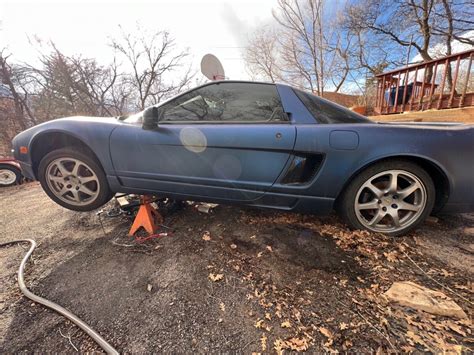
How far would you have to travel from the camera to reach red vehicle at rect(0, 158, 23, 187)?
230 inches

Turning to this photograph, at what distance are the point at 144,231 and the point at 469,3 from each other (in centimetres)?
1749

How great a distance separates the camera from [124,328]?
1.16 metres

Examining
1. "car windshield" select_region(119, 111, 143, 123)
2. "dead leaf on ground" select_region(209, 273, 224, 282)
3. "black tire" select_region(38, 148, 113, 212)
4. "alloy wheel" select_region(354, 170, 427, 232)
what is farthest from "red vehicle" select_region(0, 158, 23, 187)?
"alloy wheel" select_region(354, 170, 427, 232)

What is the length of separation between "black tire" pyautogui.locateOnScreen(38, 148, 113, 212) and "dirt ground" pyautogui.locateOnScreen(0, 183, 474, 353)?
0.30 meters

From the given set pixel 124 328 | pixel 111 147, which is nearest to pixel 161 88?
pixel 111 147

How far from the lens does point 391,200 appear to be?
1.78 meters

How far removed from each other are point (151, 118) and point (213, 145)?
63 centimetres

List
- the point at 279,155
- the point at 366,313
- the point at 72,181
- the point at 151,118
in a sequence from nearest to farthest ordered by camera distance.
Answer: the point at 366,313 → the point at 279,155 → the point at 151,118 → the point at 72,181

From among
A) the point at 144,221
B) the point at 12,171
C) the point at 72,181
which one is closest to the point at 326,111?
the point at 144,221

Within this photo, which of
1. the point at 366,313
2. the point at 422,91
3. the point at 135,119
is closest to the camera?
the point at 366,313

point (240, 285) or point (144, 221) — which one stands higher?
point (144, 221)

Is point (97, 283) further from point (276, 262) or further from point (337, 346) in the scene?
point (337, 346)

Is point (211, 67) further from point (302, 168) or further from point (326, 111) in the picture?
point (302, 168)

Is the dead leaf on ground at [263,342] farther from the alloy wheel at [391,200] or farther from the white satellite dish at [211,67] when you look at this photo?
the white satellite dish at [211,67]
